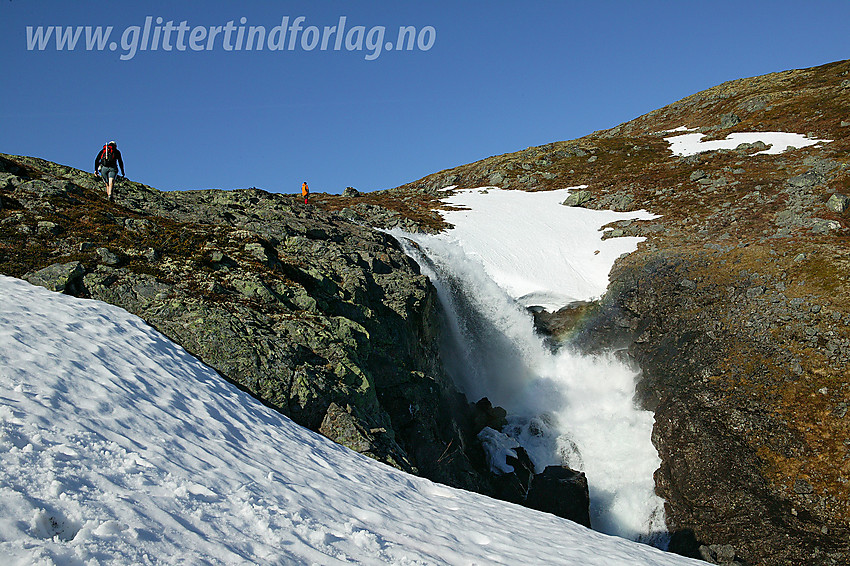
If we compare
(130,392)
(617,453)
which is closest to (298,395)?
(130,392)

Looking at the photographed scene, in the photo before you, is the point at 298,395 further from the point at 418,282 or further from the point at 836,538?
the point at 836,538

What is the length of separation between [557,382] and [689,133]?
180 ft

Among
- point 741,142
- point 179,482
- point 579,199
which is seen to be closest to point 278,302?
point 179,482

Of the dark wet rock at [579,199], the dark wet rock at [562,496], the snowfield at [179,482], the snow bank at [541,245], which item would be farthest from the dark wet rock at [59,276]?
the dark wet rock at [579,199]

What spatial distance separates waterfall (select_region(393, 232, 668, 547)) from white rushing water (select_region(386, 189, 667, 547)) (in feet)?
0.16

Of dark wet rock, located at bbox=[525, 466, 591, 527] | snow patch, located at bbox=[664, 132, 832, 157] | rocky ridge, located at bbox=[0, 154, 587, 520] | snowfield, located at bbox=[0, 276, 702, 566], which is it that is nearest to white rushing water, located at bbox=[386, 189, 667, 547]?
dark wet rock, located at bbox=[525, 466, 591, 527]

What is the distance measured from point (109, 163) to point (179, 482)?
18643 millimetres

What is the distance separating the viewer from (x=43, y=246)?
15.1 meters

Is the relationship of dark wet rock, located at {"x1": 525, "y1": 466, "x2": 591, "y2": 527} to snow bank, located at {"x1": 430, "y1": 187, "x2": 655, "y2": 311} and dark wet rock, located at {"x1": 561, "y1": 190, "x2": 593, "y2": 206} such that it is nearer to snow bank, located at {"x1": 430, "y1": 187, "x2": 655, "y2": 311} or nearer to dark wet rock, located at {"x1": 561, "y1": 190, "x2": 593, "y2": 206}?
snow bank, located at {"x1": 430, "y1": 187, "x2": 655, "y2": 311}

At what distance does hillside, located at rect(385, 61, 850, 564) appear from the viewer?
17953 millimetres

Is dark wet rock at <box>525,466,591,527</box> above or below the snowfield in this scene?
below

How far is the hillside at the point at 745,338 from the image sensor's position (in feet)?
58.9

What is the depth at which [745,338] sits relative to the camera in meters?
23.6

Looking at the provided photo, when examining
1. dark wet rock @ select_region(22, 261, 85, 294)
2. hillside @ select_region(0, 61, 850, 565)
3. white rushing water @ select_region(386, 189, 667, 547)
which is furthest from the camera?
white rushing water @ select_region(386, 189, 667, 547)
